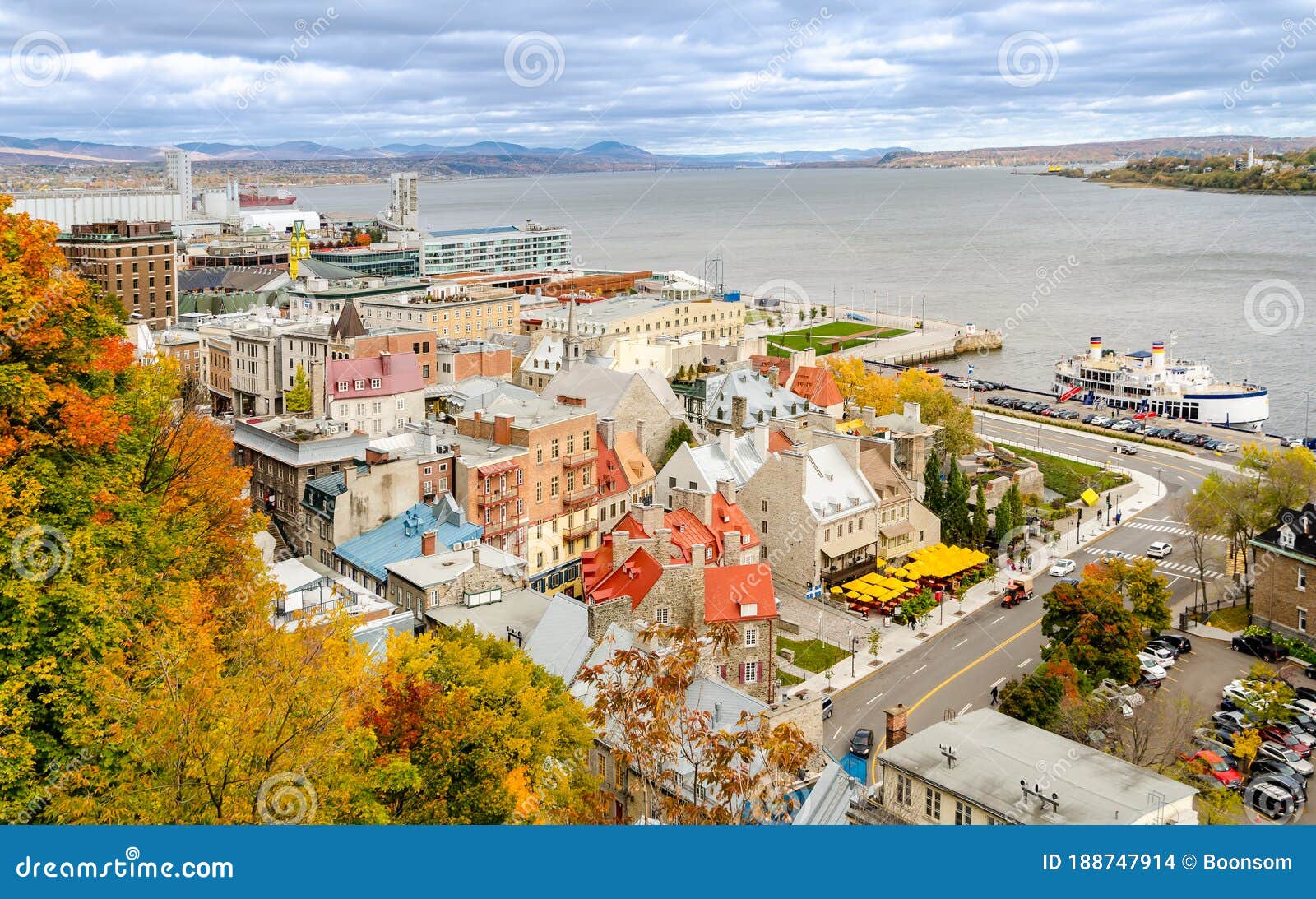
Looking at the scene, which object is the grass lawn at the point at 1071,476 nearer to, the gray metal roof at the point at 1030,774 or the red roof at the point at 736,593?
the red roof at the point at 736,593

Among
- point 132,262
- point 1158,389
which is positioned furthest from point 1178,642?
point 132,262

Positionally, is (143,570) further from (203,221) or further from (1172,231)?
(1172,231)

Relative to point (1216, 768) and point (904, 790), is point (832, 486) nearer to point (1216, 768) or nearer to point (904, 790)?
point (1216, 768)

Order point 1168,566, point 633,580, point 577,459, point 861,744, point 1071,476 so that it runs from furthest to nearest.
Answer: point 1071,476, point 1168,566, point 577,459, point 633,580, point 861,744

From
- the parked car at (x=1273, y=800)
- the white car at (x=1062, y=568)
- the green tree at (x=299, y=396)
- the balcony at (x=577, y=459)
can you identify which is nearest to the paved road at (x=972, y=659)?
the white car at (x=1062, y=568)

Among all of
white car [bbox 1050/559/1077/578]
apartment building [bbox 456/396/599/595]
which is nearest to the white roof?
white car [bbox 1050/559/1077/578]
